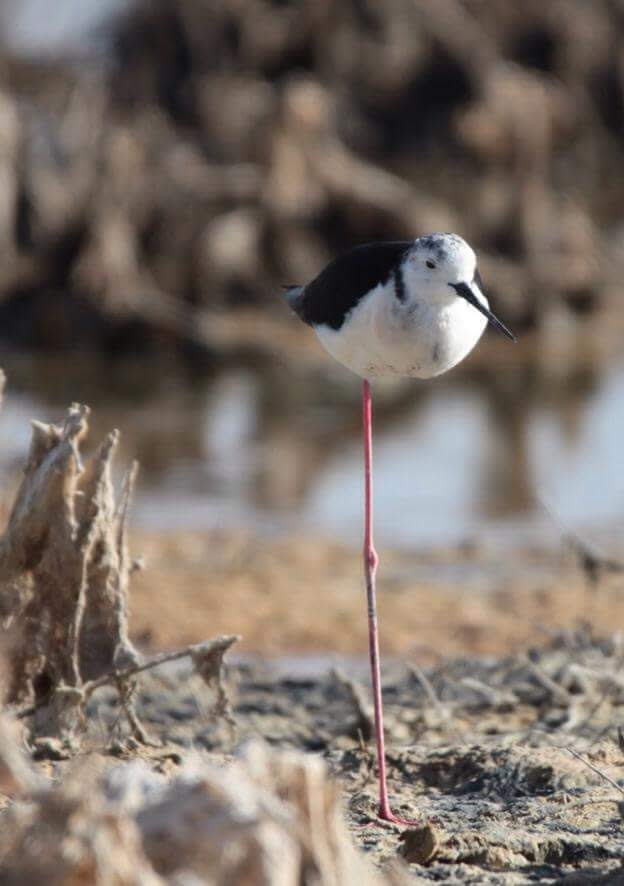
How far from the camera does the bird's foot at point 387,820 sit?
12.8ft

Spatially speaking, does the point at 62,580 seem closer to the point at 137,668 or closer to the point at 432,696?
the point at 137,668

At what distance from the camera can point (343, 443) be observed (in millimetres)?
11328

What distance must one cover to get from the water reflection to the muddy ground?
10.8 feet

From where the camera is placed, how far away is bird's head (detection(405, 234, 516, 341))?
4.13m

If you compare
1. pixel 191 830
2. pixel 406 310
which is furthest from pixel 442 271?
pixel 191 830

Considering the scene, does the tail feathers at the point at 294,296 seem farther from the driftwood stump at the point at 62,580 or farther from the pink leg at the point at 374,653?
the driftwood stump at the point at 62,580

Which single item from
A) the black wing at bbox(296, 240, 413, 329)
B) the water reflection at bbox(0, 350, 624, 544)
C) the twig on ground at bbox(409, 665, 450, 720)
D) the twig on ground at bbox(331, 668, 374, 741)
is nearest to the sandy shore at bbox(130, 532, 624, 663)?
the water reflection at bbox(0, 350, 624, 544)

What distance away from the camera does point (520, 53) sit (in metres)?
20.5

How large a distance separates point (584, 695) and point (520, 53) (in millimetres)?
16328

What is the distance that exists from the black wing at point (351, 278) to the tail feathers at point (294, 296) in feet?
0.88

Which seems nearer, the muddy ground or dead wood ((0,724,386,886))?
dead wood ((0,724,386,886))

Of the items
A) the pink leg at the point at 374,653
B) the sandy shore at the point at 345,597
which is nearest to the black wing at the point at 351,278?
the pink leg at the point at 374,653

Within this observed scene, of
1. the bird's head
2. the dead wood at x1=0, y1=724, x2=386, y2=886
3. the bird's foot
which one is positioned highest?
the bird's head

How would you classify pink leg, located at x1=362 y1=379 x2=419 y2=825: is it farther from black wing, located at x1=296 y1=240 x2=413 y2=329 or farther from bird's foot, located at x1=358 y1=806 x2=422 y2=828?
black wing, located at x1=296 y1=240 x2=413 y2=329
